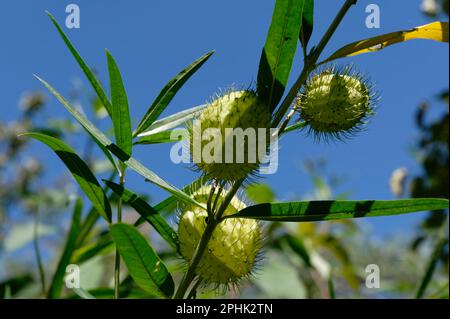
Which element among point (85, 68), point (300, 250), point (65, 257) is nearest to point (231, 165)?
point (85, 68)

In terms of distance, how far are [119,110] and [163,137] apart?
0.73 ft

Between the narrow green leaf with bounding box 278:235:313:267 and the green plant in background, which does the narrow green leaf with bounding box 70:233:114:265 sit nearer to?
the green plant in background

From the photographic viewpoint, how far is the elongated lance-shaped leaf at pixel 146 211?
48.7 inches

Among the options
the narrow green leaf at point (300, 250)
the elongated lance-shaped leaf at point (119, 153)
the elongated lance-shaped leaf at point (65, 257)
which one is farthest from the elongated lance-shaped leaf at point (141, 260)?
the narrow green leaf at point (300, 250)

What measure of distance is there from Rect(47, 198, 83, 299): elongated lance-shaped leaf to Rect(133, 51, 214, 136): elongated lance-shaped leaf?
0.71 m

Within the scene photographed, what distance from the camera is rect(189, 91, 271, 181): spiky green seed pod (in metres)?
1.23

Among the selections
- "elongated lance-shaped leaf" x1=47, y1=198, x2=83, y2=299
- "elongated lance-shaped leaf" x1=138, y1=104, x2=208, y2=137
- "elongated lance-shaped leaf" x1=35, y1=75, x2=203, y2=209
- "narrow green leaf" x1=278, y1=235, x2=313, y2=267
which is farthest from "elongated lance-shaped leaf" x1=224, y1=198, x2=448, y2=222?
"narrow green leaf" x1=278, y1=235, x2=313, y2=267

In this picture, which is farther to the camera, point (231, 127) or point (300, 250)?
point (300, 250)

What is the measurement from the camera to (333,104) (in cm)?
137

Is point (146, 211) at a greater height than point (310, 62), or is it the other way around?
point (310, 62)

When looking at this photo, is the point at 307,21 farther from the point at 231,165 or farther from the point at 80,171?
the point at 80,171

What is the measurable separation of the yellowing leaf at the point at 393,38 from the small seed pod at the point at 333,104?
91 millimetres
